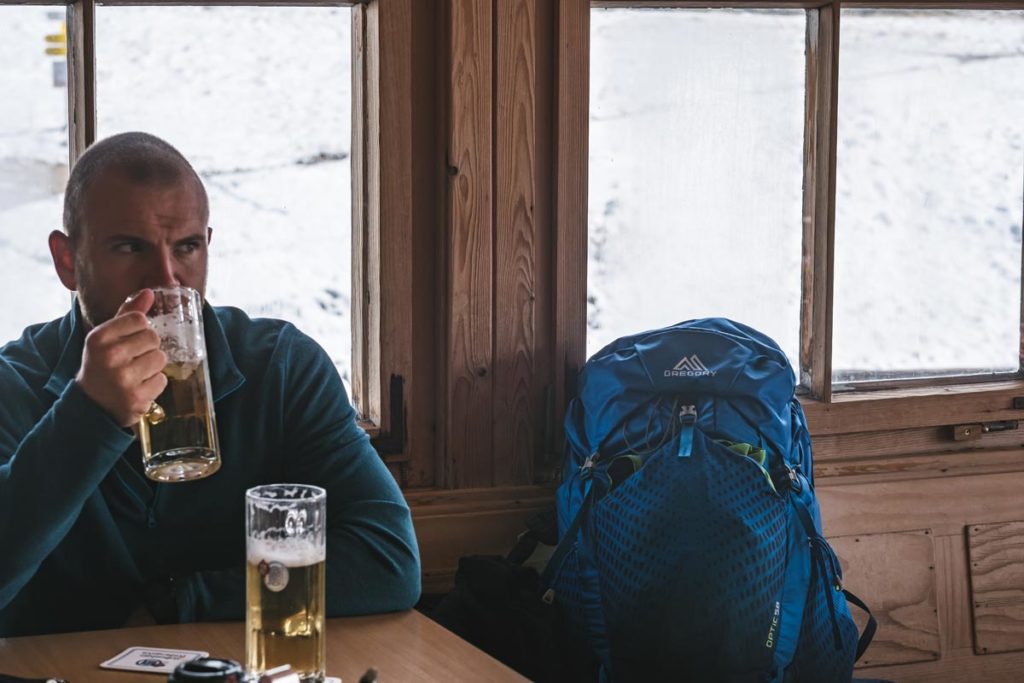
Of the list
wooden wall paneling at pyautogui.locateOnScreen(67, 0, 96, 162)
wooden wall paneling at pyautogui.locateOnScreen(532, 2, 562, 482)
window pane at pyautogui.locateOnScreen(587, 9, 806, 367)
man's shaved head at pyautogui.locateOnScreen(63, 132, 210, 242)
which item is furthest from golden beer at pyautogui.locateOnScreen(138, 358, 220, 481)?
window pane at pyautogui.locateOnScreen(587, 9, 806, 367)

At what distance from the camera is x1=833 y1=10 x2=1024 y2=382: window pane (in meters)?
2.74

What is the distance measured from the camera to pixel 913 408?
274 centimetres

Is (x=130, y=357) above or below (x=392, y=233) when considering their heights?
below

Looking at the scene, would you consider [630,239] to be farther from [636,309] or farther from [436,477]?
[436,477]

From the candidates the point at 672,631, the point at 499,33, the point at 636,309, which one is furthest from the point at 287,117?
the point at 672,631

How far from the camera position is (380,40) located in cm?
229

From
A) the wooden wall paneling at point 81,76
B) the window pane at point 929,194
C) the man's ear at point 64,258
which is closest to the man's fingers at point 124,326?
the man's ear at point 64,258

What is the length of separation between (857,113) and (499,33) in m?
0.85

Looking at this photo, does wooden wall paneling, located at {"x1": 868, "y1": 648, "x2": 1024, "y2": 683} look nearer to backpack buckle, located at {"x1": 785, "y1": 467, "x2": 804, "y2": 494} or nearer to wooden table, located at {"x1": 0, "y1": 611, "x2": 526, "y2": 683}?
backpack buckle, located at {"x1": 785, "y1": 467, "x2": 804, "y2": 494}

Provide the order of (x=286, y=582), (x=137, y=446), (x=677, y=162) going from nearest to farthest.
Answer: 1. (x=286, y=582)
2. (x=137, y=446)
3. (x=677, y=162)

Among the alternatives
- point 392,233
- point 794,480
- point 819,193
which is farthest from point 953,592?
point 392,233

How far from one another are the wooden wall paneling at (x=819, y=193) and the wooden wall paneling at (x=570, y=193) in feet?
1.76

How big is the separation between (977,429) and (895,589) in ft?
1.32

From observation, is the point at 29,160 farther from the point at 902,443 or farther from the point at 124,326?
the point at 902,443
